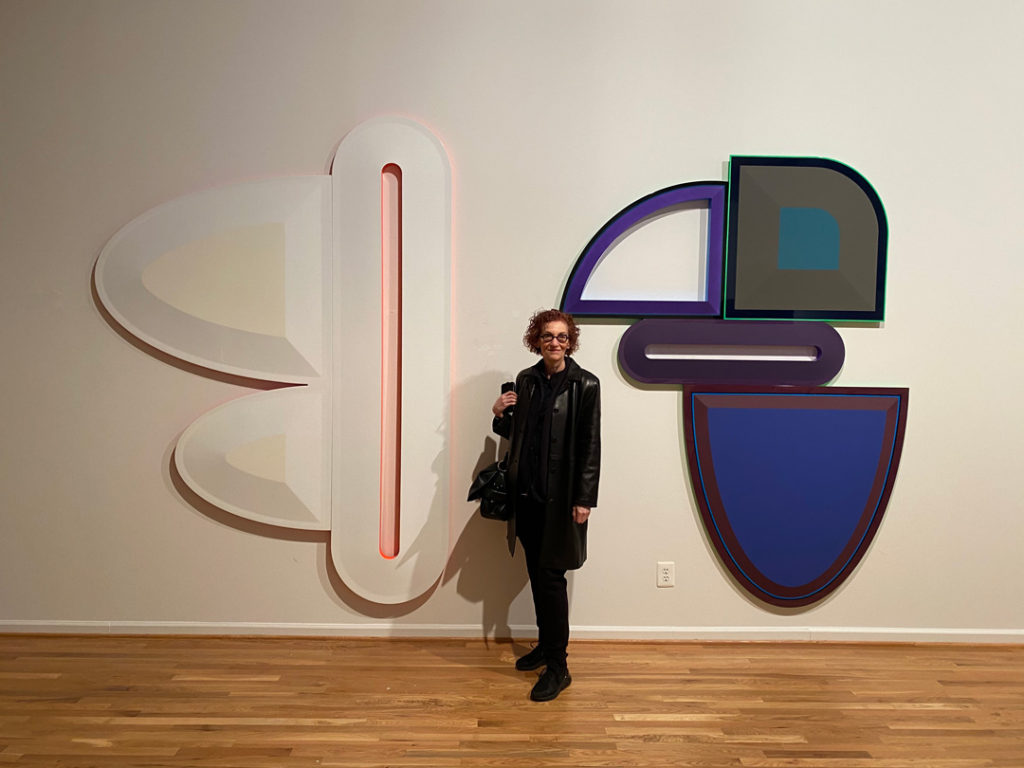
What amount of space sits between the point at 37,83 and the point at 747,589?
3763mm

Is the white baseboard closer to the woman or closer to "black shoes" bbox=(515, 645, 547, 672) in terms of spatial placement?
"black shoes" bbox=(515, 645, 547, 672)

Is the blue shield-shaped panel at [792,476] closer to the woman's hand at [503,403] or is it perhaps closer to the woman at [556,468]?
the woman at [556,468]

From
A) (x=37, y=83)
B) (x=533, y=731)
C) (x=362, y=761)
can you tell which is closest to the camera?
(x=362, y=761)

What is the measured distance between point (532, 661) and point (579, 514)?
67 centimetres

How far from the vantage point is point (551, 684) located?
2346 millimetres

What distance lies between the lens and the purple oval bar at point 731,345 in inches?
107

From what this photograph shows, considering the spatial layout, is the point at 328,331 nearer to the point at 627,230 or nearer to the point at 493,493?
the point at 493,493

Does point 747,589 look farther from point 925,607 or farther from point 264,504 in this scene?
point 264,504

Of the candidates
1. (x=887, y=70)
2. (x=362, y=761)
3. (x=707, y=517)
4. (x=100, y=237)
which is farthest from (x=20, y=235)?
(x=887, y=70)

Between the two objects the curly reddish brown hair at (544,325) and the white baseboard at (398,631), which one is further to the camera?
the white baseboard at (398,631)

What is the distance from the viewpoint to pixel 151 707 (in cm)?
226

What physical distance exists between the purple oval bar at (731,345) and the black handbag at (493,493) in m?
0.74

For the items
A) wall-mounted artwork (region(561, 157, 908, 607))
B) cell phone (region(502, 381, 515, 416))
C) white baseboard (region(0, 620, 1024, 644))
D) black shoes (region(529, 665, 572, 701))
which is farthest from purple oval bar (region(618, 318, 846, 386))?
black shoes (region(529, 665, 572, 701))

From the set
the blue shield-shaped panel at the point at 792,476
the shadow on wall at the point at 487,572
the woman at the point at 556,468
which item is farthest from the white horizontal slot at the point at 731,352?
the shadow on wall at the point at 487,572
